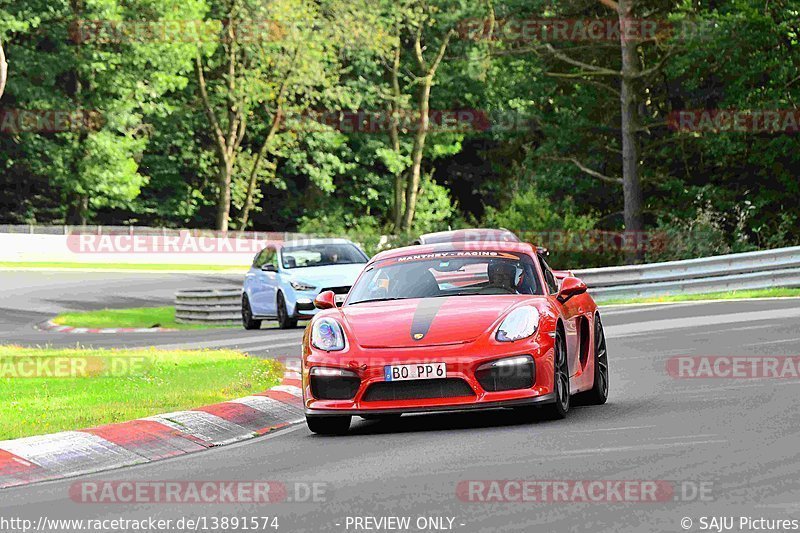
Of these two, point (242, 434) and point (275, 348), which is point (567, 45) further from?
point (242, 434)

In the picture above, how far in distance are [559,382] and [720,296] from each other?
18550mm

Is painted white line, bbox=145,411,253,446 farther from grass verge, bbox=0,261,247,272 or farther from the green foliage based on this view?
grass verge, bbox=0,261,247,272

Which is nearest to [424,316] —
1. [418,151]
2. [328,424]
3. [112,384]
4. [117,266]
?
[328,424]

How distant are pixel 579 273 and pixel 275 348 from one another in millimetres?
10033

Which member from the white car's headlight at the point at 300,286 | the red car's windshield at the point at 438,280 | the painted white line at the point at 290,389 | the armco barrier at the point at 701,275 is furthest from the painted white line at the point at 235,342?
the red car's windshield at the point at 438,280

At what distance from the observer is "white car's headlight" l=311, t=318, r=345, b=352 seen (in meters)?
11.9

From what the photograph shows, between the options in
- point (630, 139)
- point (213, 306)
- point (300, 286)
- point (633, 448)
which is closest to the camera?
point (633, 448)

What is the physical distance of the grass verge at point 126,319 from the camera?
34844mm

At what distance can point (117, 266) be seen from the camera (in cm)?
5575

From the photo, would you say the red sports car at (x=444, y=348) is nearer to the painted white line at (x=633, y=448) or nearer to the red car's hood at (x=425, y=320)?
the red car's hood at (x=425, y=320)

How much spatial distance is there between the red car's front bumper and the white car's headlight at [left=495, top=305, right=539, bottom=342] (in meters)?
0.06

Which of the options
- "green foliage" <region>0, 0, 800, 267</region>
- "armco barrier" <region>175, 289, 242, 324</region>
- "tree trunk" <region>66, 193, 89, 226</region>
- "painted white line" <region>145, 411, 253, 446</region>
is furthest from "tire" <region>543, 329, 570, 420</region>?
"tree trunk" <region>66, 193, 89, 226</region>

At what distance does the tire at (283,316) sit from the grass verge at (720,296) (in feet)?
20.6

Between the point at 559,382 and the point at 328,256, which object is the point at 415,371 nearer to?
the point at 559,382
